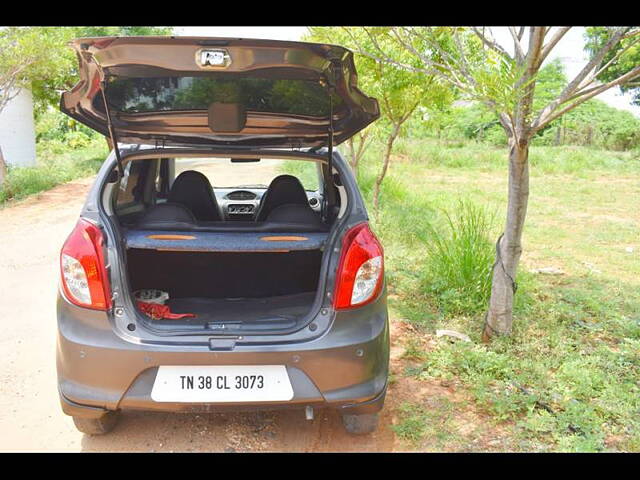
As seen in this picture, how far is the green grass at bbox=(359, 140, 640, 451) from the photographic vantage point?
310 cm

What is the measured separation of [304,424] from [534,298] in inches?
110

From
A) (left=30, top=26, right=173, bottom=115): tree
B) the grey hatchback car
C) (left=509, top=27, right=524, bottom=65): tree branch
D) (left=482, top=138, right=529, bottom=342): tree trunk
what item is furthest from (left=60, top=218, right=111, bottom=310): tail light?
(left=30, top=26, right=173, bottom=115): tree

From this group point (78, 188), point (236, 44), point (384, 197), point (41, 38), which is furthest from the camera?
point (78, 188)

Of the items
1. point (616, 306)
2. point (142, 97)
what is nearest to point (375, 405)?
point (142, 97)

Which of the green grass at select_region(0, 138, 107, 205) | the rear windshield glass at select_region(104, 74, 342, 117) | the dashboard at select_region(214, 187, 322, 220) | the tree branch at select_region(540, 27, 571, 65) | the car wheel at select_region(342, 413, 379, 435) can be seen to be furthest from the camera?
the green grass at select_region(0, 138, 107, 205)

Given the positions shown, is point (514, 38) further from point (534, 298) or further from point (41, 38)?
point (41, 38)

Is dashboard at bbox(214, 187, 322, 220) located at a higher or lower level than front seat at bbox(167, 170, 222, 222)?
Result: lower

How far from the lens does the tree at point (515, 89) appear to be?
314 centimetres

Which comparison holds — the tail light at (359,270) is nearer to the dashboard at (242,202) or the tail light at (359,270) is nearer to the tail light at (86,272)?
the tail light at (86,272)

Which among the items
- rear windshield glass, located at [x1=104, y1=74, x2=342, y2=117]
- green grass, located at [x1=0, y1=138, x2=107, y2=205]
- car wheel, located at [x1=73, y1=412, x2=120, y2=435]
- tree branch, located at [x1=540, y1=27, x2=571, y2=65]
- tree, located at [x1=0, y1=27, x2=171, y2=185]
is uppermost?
tree, located at [x1=0, y1=27, x2=171, y2=185]

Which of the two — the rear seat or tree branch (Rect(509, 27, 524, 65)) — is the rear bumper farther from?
tree branch (Rect(509, 27, 524, 65))

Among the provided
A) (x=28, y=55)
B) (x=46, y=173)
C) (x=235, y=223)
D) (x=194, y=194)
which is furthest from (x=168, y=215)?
(x=46, y=173)
